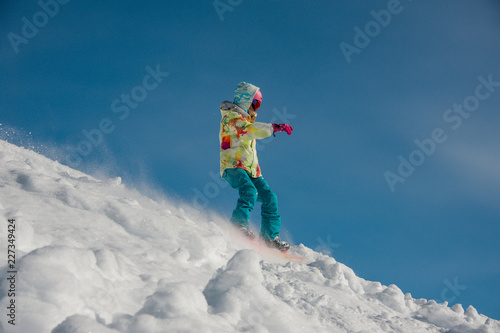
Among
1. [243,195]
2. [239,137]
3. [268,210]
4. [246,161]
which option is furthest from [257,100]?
[268,210]

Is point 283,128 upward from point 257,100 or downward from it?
downward

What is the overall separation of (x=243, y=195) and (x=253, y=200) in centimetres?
19

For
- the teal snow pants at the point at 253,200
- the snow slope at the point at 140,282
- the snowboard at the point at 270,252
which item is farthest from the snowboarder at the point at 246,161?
the snow slope at the point at 140,282

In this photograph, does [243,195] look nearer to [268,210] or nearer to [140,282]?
[268,210]

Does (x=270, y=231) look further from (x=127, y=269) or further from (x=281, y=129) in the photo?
(x=127, y=269)

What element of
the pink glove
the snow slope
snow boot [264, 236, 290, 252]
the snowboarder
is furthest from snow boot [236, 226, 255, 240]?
the pink glove

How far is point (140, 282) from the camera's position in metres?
1.87

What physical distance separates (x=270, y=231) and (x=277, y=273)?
262cm

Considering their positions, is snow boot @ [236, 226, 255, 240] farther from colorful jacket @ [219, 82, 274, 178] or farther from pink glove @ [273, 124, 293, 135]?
pink glove @ [273, 124, 293, 135]

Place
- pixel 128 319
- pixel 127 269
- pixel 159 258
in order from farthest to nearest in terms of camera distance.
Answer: pixel 159 258 → pixel 127 269 → pixel 128 319

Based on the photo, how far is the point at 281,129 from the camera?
527 centimetres

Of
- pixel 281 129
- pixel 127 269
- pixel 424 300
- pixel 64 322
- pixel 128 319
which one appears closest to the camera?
pixel 64 322

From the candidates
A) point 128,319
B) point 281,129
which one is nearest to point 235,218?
point 281,129

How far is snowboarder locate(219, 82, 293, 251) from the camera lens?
5582mm
